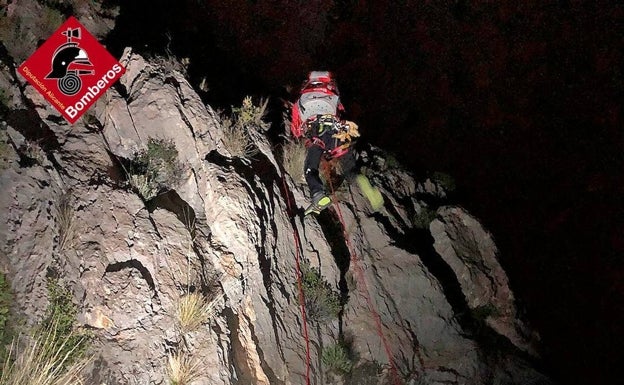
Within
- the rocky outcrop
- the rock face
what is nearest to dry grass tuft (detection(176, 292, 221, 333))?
the rock face

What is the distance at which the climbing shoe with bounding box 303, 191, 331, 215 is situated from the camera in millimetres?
5887

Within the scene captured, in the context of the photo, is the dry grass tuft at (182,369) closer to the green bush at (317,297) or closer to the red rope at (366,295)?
the green bush at (317,297)

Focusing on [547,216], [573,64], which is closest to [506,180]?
[547,216]

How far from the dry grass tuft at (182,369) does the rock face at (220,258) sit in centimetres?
5

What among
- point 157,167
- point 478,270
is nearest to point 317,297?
point 157,167

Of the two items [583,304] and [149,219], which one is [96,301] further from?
[583,304]

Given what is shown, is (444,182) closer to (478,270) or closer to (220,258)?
(478,270)

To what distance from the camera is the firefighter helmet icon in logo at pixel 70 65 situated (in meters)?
5.44

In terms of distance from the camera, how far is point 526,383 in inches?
253

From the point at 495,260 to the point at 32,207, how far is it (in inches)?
264

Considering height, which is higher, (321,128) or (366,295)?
(321,128)

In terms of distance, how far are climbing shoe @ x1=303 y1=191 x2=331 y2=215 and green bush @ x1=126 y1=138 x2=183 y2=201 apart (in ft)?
5.80

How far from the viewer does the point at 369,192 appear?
6.85 metres

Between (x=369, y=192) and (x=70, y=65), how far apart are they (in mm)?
Result: 4558
